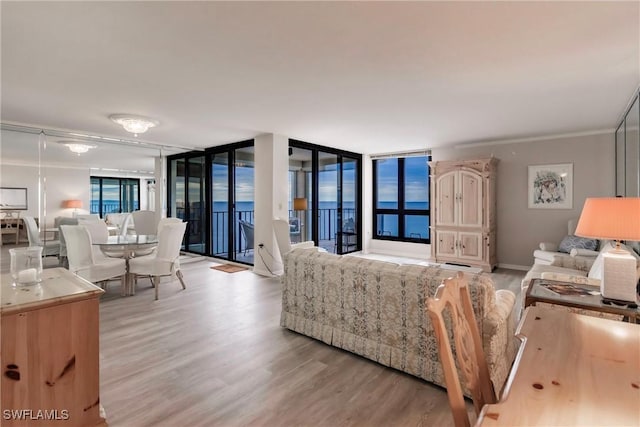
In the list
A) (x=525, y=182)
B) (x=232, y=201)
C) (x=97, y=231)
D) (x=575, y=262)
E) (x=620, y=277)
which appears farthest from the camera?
(x=232, y=201)

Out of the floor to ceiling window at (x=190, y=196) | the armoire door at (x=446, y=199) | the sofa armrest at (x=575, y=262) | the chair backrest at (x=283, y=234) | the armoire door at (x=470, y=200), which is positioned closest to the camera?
the sofa armrest at (x=575, y=262)

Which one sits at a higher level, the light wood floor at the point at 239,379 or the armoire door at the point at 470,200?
the armoire door at the point at 470,200

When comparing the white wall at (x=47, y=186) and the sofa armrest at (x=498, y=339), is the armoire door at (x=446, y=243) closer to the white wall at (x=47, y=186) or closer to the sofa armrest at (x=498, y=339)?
the sofa armrest at (x=498, y=339)

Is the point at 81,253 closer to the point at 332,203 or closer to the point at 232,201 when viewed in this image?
the point at 232,201

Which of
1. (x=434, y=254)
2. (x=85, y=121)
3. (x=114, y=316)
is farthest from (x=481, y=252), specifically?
(x=85, y=121)

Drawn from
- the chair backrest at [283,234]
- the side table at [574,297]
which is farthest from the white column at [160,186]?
the side table at [574,297]

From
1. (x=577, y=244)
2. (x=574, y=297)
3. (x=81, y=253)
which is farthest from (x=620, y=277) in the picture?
(x=81, y=253)

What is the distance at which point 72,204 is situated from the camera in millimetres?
6258

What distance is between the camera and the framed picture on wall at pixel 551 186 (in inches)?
211

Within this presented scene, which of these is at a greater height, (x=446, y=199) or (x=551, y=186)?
(x=551, y=186)

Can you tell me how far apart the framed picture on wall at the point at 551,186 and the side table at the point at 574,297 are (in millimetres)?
3796

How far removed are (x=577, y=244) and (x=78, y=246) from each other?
22.0 feet

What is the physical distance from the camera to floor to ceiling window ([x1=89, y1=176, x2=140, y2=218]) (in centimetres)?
980

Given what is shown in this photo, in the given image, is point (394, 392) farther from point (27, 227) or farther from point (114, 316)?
point (27, 227)
